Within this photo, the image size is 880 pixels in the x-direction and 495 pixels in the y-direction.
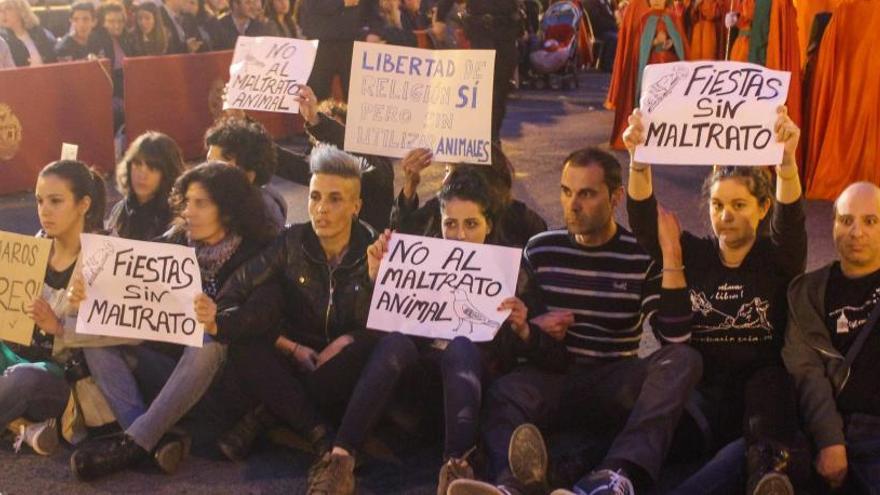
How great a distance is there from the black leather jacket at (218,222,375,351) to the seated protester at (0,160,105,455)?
2.20ft

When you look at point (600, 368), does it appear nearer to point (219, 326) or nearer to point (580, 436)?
point (580, 436)

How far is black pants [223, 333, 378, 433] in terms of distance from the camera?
505cm

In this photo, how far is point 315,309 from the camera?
5316 mm

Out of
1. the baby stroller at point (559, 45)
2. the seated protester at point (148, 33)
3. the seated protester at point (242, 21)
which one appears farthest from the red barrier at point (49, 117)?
the baby stroller at point (559, 45)

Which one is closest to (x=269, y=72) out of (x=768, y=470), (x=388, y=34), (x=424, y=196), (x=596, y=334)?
(x=596, y=334)

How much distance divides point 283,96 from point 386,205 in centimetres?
78

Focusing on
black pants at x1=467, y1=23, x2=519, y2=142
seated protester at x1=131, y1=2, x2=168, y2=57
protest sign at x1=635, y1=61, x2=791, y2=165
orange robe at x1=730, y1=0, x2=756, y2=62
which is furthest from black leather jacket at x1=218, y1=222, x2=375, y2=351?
seated protester at x1=131, y1=2, x2=168, y2=57

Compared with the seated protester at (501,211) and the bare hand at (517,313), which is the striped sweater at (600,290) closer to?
the bare hand at (517,313)

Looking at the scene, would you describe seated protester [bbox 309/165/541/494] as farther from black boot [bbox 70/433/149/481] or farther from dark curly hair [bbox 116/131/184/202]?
dark curly hair [bbox 116/131/184/202]

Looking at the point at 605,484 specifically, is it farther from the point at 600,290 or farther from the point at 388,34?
the point at 388,34

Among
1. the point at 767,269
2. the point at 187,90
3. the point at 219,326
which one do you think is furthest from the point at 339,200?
the point at 187,90

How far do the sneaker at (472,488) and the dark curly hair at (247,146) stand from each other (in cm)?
244

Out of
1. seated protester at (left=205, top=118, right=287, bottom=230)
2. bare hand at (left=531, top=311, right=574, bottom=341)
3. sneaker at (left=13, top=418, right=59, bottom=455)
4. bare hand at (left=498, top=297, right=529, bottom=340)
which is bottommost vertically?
sneaker at (left=13, top=418, right=59, bottom=455)

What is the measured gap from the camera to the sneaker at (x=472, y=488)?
432 centimetres
